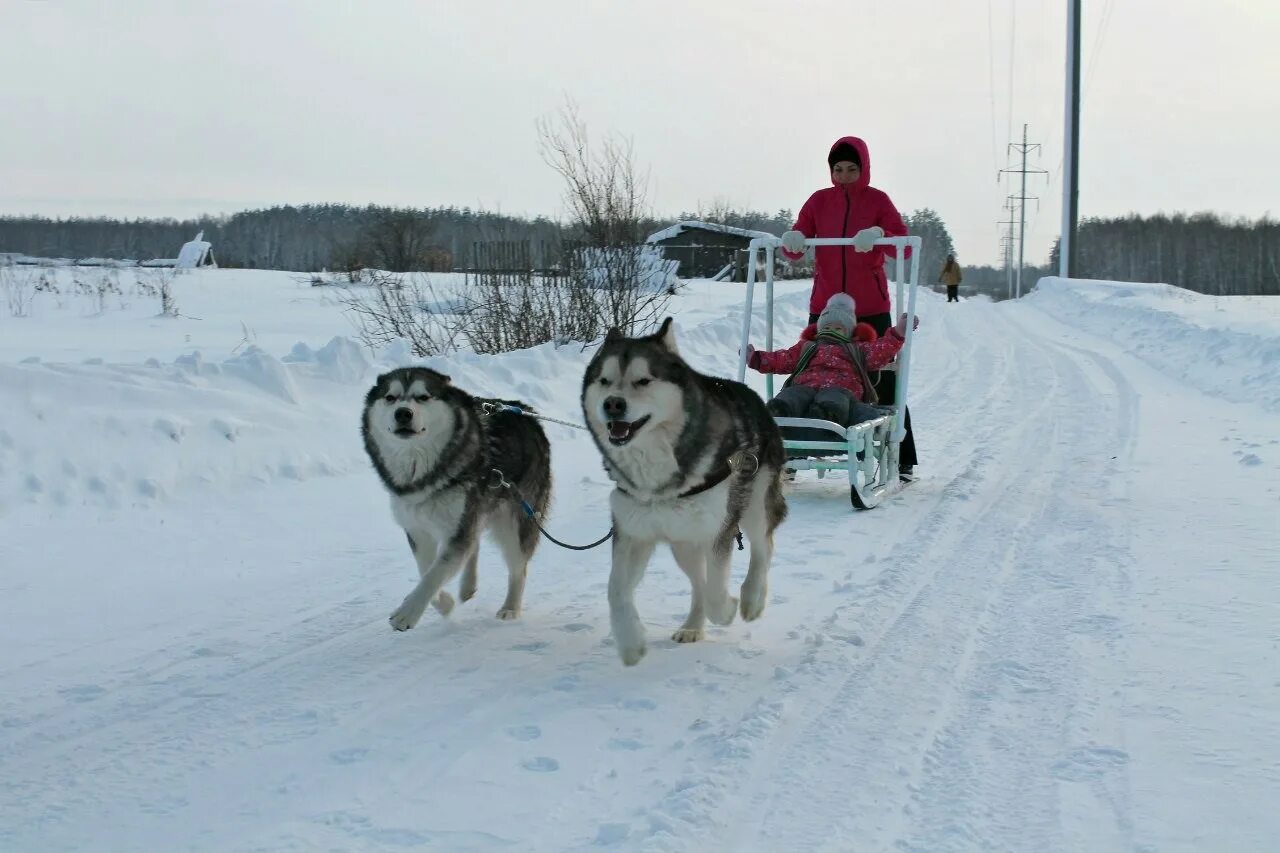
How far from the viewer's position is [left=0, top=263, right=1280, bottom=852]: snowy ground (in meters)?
2.80

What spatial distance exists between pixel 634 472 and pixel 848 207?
410 cm

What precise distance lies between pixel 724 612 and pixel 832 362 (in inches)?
126

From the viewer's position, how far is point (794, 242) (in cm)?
716

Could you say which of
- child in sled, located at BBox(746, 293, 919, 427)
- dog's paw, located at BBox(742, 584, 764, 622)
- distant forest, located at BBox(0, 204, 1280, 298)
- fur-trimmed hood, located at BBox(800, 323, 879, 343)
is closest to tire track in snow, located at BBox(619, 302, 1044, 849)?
dog's paw, located at BBox(742, 584, 764, 622)

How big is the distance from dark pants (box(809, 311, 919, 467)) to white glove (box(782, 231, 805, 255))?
51cm

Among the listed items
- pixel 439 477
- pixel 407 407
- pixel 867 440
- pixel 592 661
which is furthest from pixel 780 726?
pixel 867 440

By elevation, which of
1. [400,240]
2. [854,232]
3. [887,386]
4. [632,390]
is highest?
[400,240]

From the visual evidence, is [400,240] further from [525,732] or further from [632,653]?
[525,732]

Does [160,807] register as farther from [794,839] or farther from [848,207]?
[848,207]

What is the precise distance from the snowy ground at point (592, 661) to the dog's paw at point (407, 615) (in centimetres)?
14

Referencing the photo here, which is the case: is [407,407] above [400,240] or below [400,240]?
below

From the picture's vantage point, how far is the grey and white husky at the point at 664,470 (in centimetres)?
399

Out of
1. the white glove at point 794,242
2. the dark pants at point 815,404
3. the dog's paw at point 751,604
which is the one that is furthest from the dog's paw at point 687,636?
the white glove at point 794,242

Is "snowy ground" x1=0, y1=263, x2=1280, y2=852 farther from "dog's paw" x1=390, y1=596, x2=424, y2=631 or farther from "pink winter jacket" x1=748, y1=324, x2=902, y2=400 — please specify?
"pink winter jacket" x1=748, y1=324, x2=902, y2=400
